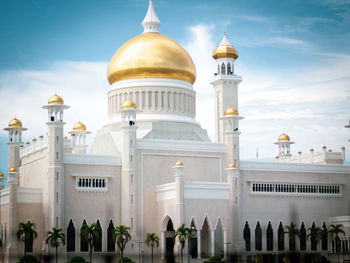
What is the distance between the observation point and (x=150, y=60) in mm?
61656

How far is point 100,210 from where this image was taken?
2160 inches

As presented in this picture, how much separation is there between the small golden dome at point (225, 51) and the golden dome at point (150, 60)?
353cm

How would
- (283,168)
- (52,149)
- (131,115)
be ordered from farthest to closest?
(283,168) < (131,115) < (52,149)

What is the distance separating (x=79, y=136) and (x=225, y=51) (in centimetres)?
1579

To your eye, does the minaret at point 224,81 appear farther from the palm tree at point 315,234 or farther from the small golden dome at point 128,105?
the palm tree at point 315,234

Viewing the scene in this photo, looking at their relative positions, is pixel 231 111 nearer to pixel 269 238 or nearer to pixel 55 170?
pixel 269 238

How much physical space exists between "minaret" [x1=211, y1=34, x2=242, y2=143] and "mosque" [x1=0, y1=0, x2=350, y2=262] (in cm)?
9

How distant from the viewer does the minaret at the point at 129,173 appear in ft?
180

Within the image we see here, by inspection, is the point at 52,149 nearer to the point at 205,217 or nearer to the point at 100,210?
the point at 100,210

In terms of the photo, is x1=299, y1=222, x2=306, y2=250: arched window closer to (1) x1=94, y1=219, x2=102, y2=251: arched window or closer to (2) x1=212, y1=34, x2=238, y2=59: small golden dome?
(2) x1=212, y1=34, x2=238, y2=59: small golden dome

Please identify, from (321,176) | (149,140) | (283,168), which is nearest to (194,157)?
(149,140)

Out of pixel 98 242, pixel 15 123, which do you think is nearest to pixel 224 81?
pixel 15 123

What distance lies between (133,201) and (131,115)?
6.97 m

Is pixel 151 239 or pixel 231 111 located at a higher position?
pixel 231 111
